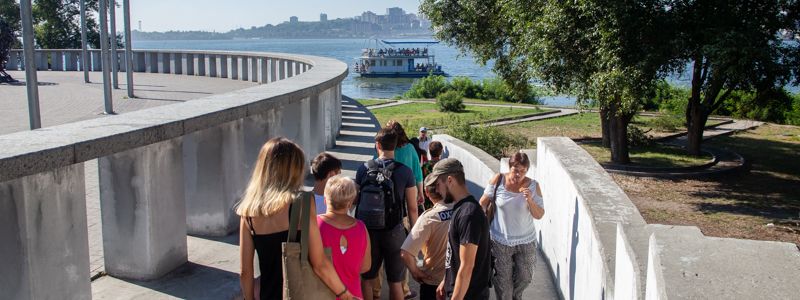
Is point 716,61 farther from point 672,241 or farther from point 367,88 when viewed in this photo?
point 367,88

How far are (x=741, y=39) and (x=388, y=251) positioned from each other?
43.8 feet

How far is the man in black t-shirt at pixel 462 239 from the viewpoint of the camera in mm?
4441

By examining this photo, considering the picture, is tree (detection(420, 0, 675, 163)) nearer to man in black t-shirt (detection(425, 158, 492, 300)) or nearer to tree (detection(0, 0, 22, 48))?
man in black t-shirt (detection(425, 158, 492, 300))

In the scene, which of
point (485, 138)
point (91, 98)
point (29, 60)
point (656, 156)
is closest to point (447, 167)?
point (29, 60)

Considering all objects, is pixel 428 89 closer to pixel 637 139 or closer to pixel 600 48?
pixel 637 139

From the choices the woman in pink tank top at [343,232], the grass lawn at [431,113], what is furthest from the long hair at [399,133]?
the grass lawn at [431,113]

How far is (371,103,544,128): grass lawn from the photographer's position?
30.4 metres

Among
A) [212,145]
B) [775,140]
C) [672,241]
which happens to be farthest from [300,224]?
[775,140]

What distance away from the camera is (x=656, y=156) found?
2375cm

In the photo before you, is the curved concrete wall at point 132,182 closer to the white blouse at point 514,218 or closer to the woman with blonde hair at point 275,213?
the woman with blonde hair at point 275,213

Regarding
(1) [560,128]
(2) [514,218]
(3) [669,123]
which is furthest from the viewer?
(1) [560,128]

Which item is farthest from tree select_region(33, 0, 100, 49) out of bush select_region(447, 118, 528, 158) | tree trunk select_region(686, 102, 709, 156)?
tree trunk select_region(686, 102, 709, 156)

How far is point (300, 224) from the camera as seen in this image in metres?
3.65

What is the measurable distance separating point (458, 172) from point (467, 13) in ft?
70.3
